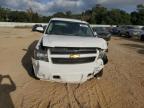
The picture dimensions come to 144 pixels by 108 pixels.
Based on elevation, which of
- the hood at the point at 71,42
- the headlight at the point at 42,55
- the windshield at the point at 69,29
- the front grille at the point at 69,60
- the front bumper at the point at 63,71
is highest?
Answer: the windshield at the point at 69,29

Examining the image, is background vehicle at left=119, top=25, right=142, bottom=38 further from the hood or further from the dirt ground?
the hood

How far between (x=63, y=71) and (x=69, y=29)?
7.80 ft

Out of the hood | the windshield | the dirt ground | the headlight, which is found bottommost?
the dirt ground

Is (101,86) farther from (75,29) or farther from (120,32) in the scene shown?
(120,32)

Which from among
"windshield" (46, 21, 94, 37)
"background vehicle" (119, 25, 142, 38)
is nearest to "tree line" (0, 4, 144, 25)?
"background vehicle" (119, 25, 142, 38)

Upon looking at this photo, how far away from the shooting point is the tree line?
85938 mm

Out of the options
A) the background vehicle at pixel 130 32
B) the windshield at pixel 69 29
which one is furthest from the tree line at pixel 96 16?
the windshield at pixel 69 29

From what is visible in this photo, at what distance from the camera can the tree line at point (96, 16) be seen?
85.9 meters

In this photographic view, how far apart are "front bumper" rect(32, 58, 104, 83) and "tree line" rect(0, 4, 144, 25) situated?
7865cm

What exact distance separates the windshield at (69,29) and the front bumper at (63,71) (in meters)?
1.80

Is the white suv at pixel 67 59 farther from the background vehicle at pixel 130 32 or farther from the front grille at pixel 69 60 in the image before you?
the background vehicle at pixel 130 32

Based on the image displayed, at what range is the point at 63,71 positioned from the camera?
21.7 feet

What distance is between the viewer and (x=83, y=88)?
7070 mm

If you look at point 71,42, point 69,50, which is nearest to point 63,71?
point 69,50
